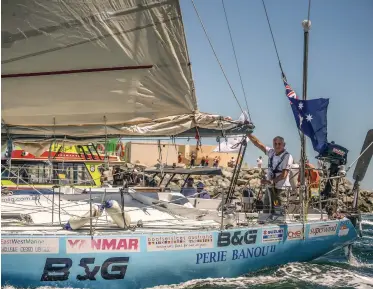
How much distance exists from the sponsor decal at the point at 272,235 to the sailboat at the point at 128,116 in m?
0.02

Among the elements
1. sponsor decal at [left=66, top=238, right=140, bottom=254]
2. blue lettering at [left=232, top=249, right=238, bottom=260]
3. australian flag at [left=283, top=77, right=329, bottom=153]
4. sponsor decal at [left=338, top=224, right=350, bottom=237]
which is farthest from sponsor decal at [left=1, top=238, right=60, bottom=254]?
sponsor decal at [left=338, top=224, right=350, bottom=237]

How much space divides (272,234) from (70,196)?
4.42 m

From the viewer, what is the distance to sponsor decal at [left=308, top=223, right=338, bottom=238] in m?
10.3

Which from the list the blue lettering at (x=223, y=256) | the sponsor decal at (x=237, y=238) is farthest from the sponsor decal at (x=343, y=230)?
the blue lettering at (x=223, y=256)

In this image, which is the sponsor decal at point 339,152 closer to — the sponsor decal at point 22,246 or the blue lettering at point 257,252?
the blue lettering at point 257,252

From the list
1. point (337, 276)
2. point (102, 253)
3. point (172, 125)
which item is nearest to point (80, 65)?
point (172, 125)

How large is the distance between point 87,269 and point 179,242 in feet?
5.25

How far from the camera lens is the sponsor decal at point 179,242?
8.16 m

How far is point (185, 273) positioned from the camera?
28.0ft

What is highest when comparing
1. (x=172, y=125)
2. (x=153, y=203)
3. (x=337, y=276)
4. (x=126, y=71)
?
(x=126, y=71)

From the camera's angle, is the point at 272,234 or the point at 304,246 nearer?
the point at 272,234

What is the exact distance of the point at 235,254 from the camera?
911 centimetres

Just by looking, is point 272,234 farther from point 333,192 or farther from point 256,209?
point 333,192

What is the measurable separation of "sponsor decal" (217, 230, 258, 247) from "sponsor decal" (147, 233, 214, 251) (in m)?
0.23
